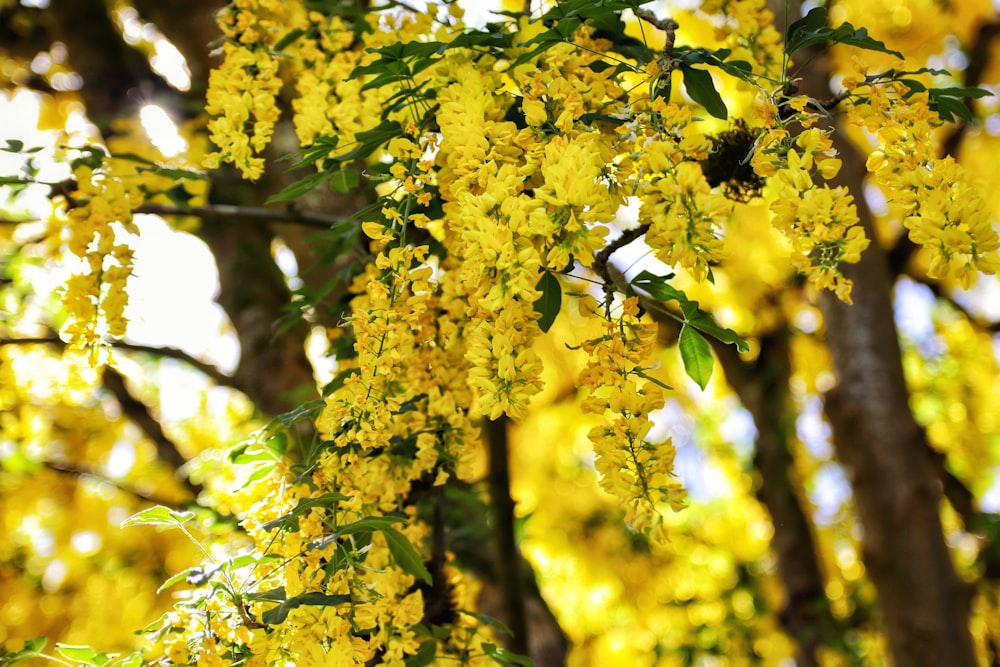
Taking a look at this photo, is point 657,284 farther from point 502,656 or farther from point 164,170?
point 164,170

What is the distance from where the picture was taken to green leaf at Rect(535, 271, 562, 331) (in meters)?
0.96

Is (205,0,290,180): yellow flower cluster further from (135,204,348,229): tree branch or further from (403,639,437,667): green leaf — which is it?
(403,639,437,667): green leaf

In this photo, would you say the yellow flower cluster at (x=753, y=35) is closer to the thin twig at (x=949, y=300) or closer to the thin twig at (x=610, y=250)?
the thin twig at (x=610, y=250)

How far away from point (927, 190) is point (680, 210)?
313 millimetres

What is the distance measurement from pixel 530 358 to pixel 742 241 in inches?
157

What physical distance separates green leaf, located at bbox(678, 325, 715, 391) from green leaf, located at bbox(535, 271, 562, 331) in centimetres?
17

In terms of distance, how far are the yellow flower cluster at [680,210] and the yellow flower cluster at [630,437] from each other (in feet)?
0.42

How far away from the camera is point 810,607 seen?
3793 millimetres

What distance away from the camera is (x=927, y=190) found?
917 millimetres

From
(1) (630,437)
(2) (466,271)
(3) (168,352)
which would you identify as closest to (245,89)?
(2) (466,271)

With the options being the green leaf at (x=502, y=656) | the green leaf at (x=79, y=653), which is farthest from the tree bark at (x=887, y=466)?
the green leaf at (x=79, y=653)

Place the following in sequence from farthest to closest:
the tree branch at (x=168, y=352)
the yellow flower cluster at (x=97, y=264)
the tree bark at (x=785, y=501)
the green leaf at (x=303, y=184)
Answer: the tree bark at (x=785, y=501), the tree branch at (x=168, y=352), the yellow flower cluster at (x=97, y=264), the green leaf at (x=303, y=184)

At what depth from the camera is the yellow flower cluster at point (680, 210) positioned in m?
0.82

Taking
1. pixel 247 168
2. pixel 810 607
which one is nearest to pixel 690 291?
pixel 810 607
